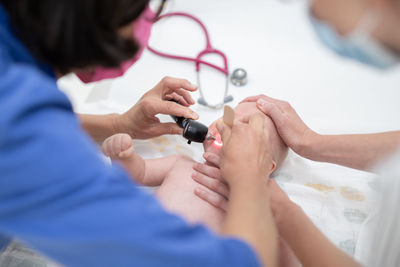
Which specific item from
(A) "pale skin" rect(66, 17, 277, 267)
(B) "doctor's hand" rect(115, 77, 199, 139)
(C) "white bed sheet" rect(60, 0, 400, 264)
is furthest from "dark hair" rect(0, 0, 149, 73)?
(C) "white bed sheet" rect(60, 0, 400, 264)

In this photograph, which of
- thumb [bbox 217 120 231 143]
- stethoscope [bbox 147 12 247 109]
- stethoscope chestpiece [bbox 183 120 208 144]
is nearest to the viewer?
thumb [bbox 217 120 231 143]

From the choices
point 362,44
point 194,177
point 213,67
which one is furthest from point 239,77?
point 362,44

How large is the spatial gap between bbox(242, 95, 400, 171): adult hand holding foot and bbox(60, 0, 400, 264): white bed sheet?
0.41ft

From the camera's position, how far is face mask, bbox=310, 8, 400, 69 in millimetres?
646

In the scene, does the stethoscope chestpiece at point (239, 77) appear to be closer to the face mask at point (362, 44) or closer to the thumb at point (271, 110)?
the thumb at point (271, 110)

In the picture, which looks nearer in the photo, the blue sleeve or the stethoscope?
the blue sleeve

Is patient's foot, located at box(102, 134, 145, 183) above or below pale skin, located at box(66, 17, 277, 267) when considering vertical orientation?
below

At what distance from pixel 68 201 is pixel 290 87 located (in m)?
1.24

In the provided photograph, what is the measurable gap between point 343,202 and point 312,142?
0.23 m

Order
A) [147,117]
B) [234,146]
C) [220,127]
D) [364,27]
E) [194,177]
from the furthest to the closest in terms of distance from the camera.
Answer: [147,117] < [194,177] < [220,127] < [234,146] < [364,27]

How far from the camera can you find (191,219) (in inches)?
46.4

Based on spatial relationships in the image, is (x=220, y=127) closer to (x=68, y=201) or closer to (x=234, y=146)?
(x=234, y=146)

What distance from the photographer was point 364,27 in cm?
65

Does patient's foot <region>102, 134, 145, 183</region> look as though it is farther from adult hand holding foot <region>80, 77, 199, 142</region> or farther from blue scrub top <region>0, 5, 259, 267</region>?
blue scrub top <region>0, 5, 259, 267</region>
